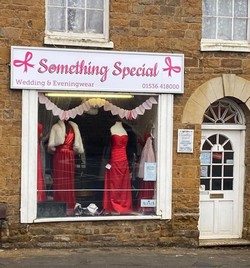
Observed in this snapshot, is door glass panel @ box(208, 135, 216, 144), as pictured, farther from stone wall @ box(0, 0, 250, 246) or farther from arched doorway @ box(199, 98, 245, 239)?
stone wall @ box(0, 0, 250, 246)

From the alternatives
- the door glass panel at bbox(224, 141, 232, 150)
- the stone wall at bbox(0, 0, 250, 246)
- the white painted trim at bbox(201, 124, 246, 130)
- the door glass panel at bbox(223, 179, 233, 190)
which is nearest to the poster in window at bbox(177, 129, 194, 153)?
the stone wall at bbox(0, 0, 250, 246)

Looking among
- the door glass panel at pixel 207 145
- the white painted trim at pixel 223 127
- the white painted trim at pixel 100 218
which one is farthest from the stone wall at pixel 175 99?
the door glass panel at pixel 207 145

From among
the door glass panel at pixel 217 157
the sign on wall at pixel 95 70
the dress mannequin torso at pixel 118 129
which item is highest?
the sign on wall at pixel 95 70

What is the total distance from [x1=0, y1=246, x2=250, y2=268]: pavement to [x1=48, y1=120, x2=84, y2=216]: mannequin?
0.92 m

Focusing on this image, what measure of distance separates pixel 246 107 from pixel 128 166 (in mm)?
2488

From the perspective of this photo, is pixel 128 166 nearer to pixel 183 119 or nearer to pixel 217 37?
pixel 183 119

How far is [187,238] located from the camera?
1071 centimetres

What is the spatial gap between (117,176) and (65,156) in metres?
1.04

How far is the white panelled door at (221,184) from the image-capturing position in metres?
11.1

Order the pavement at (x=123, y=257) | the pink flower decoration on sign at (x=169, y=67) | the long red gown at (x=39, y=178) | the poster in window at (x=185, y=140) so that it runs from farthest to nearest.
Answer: the poster in window at (x=185, y=140)
the pink flower decoration on sign at (x=169, y=67)
the long red gown at (x=39, y=178)
the pavement at (x=123, y=257)

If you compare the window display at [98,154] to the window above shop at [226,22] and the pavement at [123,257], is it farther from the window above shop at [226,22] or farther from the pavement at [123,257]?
the window above shop at [226,22]

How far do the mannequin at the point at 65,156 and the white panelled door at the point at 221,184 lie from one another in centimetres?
245

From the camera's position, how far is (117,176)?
10.7 meters

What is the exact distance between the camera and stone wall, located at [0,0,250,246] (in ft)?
32.4
